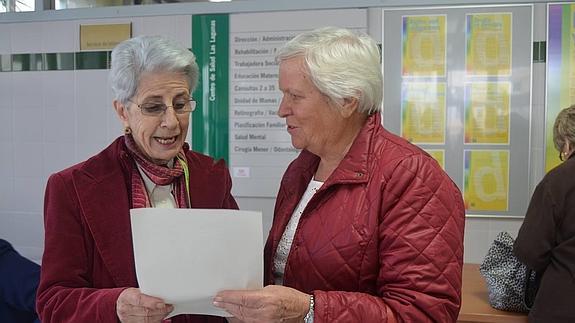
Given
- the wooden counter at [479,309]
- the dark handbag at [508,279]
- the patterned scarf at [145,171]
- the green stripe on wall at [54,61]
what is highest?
the green stripe on wall at [54,61]

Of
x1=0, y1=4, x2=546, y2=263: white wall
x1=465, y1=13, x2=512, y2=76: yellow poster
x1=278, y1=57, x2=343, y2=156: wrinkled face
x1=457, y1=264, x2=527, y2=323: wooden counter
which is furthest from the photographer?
x1=0, y1=4, x2=546, y2=263: white wall

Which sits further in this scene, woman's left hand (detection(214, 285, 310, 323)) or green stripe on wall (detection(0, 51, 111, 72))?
green stripe on wall (detection(0, 51, 111, 72))

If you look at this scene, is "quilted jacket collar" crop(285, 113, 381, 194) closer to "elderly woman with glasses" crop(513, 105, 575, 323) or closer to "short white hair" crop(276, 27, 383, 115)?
"short white hair" crop(276, 27, 383, 115)

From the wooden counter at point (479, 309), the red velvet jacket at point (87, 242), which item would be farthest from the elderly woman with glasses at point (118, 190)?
the wooden counter at point (479, 309)

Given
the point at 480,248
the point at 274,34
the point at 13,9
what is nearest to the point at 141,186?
the point at 274,34

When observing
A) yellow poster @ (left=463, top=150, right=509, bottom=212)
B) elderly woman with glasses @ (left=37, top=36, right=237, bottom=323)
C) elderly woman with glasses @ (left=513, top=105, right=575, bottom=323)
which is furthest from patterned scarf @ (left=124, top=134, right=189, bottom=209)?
yellow poster @ (left=463, top=150, right=509, bottom=212)

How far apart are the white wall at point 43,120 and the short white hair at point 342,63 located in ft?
6.16

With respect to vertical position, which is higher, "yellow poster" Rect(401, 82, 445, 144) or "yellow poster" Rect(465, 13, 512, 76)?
"yellow poster" Rect(465, 13, 512, 76)

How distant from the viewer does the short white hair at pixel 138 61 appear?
1.32 m

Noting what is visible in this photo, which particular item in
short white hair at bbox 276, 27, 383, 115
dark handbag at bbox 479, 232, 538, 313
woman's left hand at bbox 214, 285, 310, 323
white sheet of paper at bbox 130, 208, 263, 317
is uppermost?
short white hair at bbox 276, 27, 383, 115

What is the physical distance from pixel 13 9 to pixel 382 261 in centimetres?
316

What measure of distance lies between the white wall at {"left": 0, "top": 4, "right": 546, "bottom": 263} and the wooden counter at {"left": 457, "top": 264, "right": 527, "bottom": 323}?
1114mm

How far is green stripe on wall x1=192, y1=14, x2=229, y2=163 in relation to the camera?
3.13 m

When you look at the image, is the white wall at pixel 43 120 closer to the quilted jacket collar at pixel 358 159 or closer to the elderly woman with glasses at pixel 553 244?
the elderly woman with glasses at pixel 553 244
